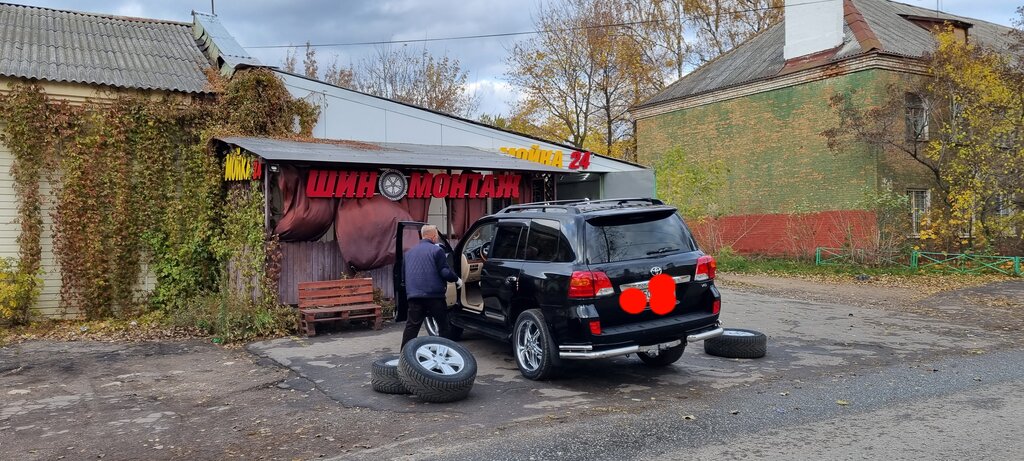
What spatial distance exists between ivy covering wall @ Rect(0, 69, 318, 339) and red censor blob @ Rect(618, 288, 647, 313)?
602 centimetres

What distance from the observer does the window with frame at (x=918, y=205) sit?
21.7 m

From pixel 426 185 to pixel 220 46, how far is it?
18.8 ft

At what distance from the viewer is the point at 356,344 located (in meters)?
9.68

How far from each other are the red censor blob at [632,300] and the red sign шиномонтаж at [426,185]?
5971mm

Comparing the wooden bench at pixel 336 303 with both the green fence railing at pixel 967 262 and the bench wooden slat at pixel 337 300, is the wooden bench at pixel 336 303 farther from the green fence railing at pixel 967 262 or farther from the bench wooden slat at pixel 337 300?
the green fence railing at pixel 967 262

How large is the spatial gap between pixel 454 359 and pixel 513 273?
3.84 ft

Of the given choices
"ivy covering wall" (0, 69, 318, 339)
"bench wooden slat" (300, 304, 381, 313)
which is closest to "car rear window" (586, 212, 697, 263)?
"bench wooden slat" (300, 304, 381, 313)

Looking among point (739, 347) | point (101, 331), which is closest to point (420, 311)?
point (739, 347)

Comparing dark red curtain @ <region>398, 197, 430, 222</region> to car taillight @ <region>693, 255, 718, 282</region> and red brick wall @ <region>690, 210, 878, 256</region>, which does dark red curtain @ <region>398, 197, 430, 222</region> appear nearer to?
car taillight @ <region>693, 255, 718, 282</region>

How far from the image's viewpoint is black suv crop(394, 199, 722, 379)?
668 cm

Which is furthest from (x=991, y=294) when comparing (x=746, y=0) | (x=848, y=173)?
(x=746, y=0)

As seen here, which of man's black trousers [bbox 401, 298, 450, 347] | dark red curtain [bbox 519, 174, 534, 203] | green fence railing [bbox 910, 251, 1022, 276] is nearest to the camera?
man's black trousers [bbox 401, 298, 450, 347]

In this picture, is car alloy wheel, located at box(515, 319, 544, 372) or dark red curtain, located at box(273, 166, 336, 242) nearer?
car alloy wheel, located at box(515, 319, 544, 372)

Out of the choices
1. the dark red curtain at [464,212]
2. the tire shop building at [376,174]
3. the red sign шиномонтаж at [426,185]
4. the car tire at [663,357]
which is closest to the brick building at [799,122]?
the tire shop building at [376,174]
